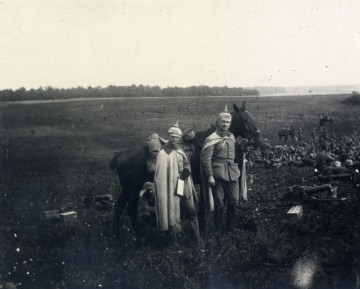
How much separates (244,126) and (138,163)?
2.45 metres

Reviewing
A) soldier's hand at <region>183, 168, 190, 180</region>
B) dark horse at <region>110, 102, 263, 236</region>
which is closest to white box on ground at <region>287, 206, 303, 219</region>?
dark horse at <region>110, 102, 263, 236</region>

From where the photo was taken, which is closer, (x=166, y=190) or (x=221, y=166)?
(x=166, y=190)

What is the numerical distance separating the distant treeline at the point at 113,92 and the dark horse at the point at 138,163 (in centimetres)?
912

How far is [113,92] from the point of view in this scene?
21.1 meters

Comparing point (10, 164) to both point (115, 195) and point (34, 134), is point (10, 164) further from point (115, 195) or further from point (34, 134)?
point (115, 195)

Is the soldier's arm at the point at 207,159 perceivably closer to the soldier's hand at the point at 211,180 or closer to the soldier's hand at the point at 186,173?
the soldier's hand at the point at 211,180

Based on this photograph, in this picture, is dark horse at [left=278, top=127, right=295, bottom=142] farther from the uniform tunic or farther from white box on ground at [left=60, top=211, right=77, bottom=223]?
white box on ground at [left=60, top=211, right=77, bottom=223]

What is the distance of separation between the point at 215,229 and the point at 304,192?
269 centimetres

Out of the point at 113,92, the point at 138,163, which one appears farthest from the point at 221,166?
the point at 113,92

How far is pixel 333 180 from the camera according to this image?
35.1 ft

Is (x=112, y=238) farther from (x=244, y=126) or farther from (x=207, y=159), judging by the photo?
(x=244, y=126)

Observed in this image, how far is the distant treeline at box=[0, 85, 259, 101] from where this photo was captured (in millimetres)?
15768

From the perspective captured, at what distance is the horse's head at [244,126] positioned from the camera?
27.1 ft

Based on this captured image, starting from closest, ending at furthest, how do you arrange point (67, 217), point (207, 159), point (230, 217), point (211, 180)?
point (211, 180) < point (207, 159) < point (230, 217) < point (67, 217)
